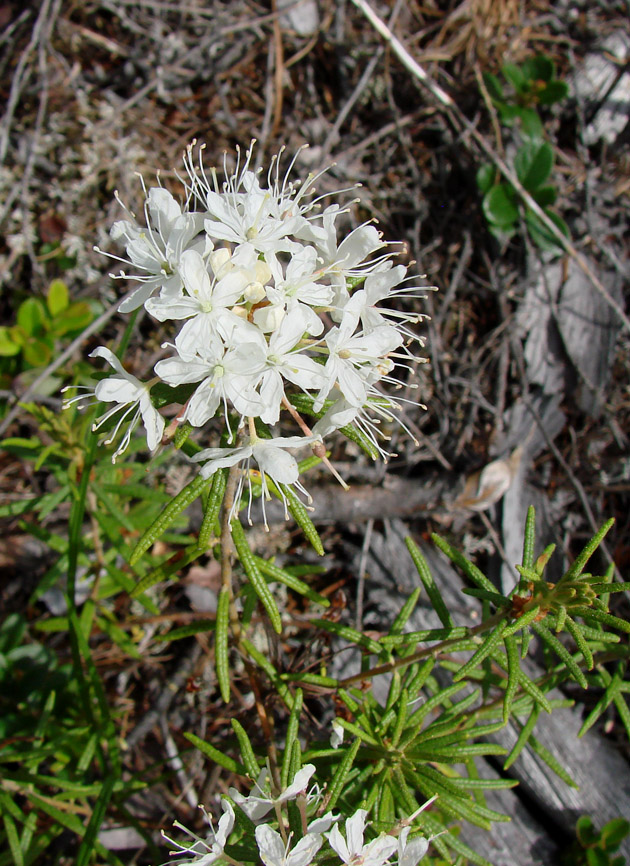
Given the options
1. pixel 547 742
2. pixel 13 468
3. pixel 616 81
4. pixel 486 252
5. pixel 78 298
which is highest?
pixel 616 81

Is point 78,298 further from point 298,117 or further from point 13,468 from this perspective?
point 298,117

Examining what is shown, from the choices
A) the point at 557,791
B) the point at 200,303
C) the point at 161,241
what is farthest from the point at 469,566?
the point at 557,791

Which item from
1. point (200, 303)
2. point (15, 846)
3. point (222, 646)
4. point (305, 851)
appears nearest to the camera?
point (305, 851)

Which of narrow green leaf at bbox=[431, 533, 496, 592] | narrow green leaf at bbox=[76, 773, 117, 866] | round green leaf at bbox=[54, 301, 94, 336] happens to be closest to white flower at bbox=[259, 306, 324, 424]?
narrow green leaf at bbox=[431, 533, 496, 592]

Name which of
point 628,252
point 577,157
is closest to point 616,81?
point 577,157

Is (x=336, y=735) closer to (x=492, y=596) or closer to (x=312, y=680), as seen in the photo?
(x=312, y=680)

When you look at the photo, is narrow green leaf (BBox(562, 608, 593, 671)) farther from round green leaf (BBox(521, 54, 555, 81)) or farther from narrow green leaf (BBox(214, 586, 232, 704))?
round green leaf (BBox(521, 54, 555, 81))
